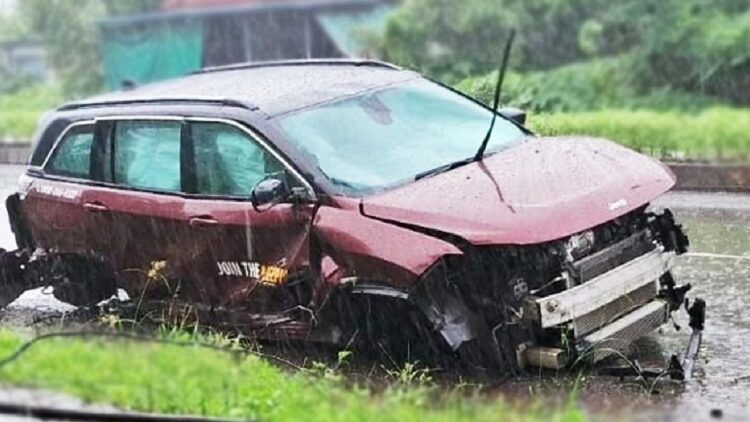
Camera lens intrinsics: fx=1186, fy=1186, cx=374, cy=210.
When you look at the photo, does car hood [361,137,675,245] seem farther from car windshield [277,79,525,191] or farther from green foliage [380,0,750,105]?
green foliage [380,0,750,105]

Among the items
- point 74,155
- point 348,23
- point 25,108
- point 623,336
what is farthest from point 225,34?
point 623,336

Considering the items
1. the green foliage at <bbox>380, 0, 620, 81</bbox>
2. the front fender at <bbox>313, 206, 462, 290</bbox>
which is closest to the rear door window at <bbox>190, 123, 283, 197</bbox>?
the front fender at <bbox>313, 206, 462, 290</bbox>

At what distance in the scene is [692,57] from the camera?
21.8 meters

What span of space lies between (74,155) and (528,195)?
3.55m

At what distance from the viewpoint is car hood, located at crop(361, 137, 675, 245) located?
6117mm

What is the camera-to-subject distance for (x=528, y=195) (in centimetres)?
643

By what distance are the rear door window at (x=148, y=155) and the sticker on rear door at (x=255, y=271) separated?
67cm

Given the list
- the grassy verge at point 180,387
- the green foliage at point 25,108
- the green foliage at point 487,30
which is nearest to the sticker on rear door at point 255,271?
the grassy verge at point 180,387

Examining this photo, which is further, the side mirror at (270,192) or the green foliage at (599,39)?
the green foliage at (599,39)

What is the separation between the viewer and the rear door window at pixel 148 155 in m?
7.62

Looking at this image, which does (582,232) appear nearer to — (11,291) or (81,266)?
(81,266)

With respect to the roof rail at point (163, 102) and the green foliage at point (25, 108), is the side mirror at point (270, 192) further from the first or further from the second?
the green foliage at point (25, 108)

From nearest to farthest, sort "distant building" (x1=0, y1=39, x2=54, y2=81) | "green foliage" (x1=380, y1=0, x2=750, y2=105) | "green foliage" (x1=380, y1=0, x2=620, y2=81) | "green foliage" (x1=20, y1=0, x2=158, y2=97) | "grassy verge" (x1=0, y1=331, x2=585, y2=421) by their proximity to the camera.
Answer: "grassy verge" (x1=0, y1=331, x2=585, y2=421)
"green foliage" (x1=380, y1=0, x2=750, y2=105)
"green foliage" (x1=380, y1=0, x2=620, y2=81)
"green foliage" (x1=20, y1=0, x2=158, y2=97)
"distant building" (x1=0, y1=39, x2=54, y2=81)

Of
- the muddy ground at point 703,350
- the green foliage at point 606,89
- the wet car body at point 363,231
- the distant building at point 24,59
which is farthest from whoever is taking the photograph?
the distant building at point 24,59
